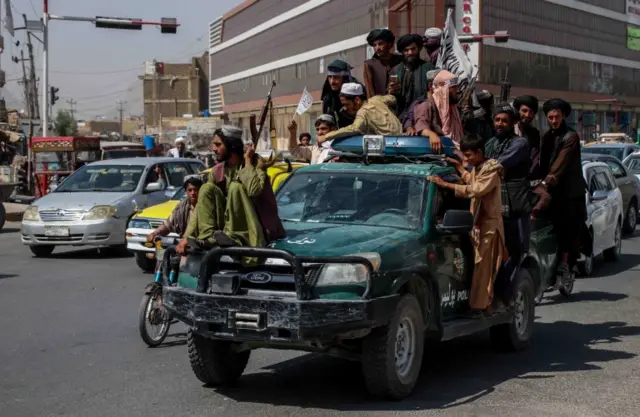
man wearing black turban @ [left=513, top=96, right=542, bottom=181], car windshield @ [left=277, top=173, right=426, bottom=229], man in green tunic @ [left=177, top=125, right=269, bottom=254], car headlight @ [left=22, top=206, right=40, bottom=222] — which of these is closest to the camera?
man in green tunic @ [left=177, top=125, right=269, bottom=254]

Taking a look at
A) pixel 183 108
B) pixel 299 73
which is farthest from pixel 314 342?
pixel 183 108

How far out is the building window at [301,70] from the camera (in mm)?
76562

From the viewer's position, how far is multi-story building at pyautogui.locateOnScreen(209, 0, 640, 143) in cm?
6625

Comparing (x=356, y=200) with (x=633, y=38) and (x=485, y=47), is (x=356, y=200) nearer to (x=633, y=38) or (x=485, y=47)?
(x=485, y=47)

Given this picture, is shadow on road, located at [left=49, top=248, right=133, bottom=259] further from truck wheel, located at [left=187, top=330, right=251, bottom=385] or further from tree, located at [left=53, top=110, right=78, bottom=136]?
tree, located at [left=53, top=110, right=78, bottom=136]

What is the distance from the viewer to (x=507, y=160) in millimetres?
9312

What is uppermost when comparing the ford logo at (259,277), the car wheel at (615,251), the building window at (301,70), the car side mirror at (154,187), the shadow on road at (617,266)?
the building window at (301,70)

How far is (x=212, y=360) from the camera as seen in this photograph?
24.9 feet

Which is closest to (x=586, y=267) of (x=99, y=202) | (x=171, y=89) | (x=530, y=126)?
(x=530, y=126)

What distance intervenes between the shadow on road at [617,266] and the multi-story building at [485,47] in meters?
38.8

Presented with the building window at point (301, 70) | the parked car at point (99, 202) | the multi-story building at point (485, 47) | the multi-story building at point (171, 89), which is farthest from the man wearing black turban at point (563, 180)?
the multi-story building at point (171, 89)

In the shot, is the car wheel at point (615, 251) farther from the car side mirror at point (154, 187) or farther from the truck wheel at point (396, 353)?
the truck wheel at point (396, 353)

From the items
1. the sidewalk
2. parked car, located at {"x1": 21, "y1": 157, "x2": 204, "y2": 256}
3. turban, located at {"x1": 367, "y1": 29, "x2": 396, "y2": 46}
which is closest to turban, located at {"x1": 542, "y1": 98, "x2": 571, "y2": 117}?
turban, located at {"x1": 367, "y1": 29, "x2": 396, "y2": 46}

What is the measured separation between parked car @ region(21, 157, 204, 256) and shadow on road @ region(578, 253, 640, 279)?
23.0 feet
